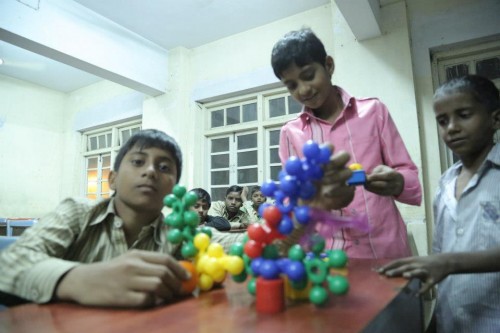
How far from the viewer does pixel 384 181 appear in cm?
84

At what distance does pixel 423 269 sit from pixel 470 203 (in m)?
0.45

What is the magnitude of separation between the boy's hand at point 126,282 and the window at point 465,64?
322 cm

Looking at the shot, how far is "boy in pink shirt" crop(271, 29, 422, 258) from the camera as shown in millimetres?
1023

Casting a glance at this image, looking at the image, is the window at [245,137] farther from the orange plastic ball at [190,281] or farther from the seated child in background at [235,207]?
the orange plastic ball at [190,281]

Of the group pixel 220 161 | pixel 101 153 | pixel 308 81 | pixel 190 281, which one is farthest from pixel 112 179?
pixel 101 153

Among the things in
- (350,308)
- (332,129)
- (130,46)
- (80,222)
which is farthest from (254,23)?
(350,308)

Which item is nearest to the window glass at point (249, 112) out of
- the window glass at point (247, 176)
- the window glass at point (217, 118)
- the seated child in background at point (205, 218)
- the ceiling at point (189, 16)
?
the window glass at point (217, 118)

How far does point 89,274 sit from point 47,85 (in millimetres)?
7039

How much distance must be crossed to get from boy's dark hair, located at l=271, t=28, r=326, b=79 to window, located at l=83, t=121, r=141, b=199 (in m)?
5.22

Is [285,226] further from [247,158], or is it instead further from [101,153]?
[101,153]

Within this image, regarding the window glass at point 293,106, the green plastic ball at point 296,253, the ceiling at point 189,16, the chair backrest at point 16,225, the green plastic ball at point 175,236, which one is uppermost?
the ceiling at point 189,16

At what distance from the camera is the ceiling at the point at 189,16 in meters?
3.84

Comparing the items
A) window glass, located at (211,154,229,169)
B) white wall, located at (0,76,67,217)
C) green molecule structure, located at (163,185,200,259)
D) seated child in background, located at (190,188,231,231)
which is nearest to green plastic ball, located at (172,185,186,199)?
green molecule structure, located at (163,185,200,259)

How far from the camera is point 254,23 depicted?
4.29 m
